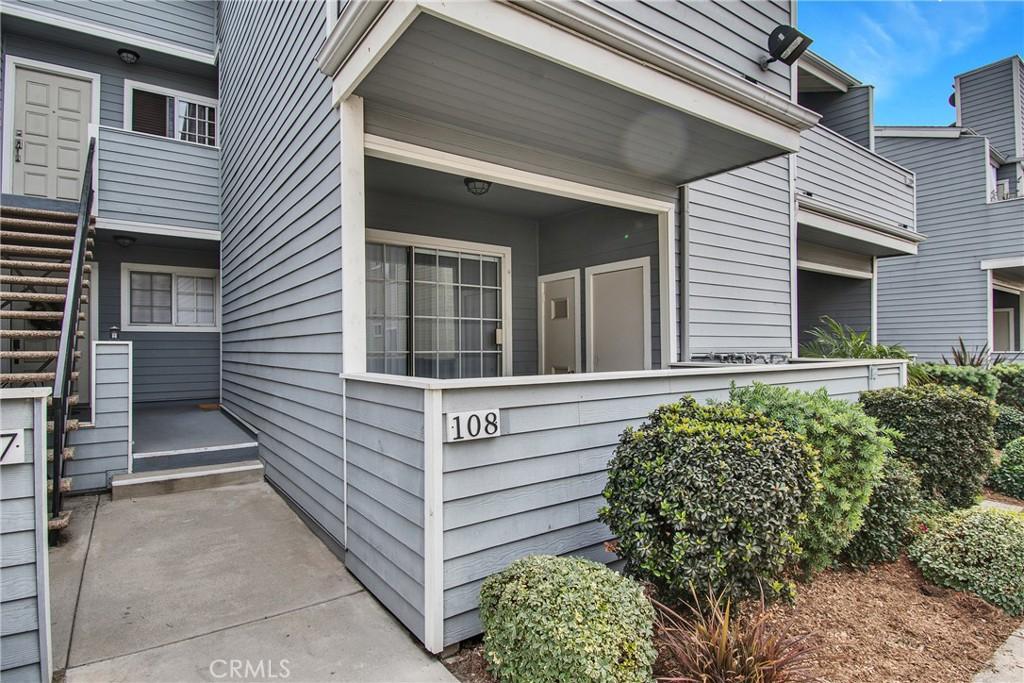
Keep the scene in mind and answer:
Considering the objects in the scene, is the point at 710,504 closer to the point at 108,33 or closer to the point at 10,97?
the point at 108,33

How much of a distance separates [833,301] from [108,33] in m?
12.2

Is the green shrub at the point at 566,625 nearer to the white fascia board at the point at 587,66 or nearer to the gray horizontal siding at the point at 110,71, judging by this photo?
the white fascia board at the point at 587,66

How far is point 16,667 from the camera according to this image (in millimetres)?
2004

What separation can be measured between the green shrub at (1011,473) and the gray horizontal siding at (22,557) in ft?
24.3

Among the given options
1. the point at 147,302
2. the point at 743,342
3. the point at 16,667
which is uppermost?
the point at 147,302

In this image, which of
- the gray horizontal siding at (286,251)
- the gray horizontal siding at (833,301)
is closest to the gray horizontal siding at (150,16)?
the gray horizontal siding at (286,251)

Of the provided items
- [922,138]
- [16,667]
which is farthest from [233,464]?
[922,138]

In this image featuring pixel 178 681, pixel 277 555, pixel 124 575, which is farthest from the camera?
pixel 277 555

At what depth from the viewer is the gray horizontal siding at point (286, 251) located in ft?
11.7

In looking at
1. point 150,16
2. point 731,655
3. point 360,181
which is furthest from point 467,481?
point 150,16

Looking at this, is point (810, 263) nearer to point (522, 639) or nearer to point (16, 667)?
point (522, 639)

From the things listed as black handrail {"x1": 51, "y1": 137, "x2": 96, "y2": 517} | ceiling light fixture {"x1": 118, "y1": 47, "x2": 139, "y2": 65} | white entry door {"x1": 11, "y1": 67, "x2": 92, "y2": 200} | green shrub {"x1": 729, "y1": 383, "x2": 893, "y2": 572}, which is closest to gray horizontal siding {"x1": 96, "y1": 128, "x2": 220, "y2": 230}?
white entry door {"x1": 11, "y1": 67, "x2": 92, "y2": 200}

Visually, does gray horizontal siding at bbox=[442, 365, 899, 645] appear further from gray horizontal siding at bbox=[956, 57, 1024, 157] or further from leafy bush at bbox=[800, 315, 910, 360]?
gray horizontal siding at bbox=[956, 57, 1024, 157]

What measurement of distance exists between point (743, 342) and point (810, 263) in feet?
10.6
